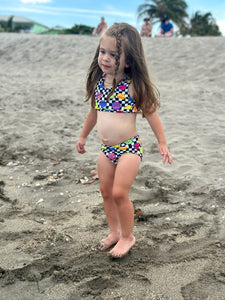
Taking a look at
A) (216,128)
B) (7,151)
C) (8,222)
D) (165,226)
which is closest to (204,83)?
(216,128)

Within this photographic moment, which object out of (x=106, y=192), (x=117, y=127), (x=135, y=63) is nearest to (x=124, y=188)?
(x=106, y=192)

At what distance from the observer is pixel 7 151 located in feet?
15.8

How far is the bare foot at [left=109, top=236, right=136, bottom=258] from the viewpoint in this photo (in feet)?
7.97

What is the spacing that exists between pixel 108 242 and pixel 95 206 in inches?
30.0

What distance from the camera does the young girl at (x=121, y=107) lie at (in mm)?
2227

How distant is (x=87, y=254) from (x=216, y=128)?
396cm

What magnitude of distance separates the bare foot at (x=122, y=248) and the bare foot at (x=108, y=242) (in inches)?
4.4

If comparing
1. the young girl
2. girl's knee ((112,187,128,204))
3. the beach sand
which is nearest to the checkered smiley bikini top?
the young girl

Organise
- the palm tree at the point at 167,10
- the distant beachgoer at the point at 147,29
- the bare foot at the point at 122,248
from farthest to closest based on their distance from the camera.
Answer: the palm tree at the point at 167,10 → the distant beachgoer at the point at 147,29 → the bare foot at the point at 122,248

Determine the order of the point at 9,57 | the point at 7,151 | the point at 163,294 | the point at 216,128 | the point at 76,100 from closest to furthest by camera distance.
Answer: the point at 163,294 → the point at 7,151 → the point at 216,128 → the point at 76,100 → the point at 9,57

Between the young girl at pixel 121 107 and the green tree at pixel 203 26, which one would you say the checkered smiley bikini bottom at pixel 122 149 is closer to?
the young girl at pixel 121 107

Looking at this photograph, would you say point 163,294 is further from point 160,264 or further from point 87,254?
point 87,254

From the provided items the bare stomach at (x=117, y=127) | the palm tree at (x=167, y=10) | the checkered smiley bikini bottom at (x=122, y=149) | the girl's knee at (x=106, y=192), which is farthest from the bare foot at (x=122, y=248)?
the palm tree at (x=167, y=10)

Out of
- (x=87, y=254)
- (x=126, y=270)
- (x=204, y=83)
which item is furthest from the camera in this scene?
(x=204, y=83)
